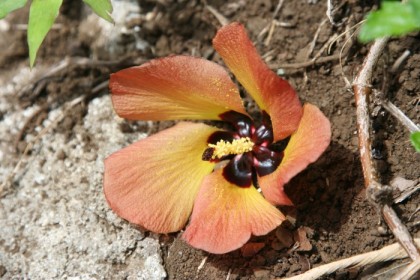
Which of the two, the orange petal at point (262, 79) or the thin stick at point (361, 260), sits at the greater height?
the orange petal at point (262, 79)

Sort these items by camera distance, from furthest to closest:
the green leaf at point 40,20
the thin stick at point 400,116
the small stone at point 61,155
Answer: the small stone at point 61,155, the green leaf at point 40,20, the thin stick at point 400,116

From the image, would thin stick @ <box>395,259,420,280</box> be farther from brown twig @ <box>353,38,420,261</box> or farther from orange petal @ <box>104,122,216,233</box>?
orange petal @ <box>104,122,216,233</box>

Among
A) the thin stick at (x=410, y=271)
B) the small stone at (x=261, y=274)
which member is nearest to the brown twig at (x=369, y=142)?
the thin stick at (x=410, y=271)

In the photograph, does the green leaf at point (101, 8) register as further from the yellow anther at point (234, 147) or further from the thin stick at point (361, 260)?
the thin stick at point (361, 260)

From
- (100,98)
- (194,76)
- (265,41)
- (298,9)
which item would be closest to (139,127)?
(100,98)

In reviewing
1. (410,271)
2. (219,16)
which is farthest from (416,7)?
(219,16)

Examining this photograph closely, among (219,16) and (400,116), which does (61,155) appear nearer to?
(219,16)


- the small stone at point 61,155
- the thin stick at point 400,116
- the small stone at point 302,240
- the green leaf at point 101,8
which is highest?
the thin stick at point 400,116
